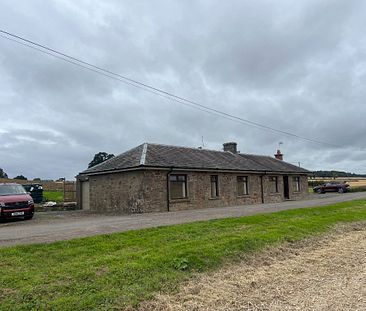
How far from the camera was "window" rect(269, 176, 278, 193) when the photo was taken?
34384 mm

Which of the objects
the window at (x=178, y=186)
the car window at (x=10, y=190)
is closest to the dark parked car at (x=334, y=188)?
the window at (x=178, y=186)

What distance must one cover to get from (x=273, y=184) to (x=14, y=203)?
23.6 m

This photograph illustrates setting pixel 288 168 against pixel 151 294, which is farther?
pixel 288 168

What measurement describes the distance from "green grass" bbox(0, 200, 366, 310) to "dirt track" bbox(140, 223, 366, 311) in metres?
0.42

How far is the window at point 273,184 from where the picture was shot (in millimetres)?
34384

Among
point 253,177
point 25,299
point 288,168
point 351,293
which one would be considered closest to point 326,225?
point 351,293

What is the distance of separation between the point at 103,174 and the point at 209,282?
18994mm

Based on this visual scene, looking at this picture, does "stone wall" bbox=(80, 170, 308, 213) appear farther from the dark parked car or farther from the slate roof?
the dark parked car

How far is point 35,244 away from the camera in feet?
30.4

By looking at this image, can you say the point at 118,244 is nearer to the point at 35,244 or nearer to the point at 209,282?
the point at 35,244

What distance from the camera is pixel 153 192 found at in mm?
22531

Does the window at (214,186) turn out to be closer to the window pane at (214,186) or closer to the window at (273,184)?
the window pane at (214,186)

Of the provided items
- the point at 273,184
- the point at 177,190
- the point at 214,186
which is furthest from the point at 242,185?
the point at 177,190

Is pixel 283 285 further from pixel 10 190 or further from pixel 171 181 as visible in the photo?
pixel 171 181
